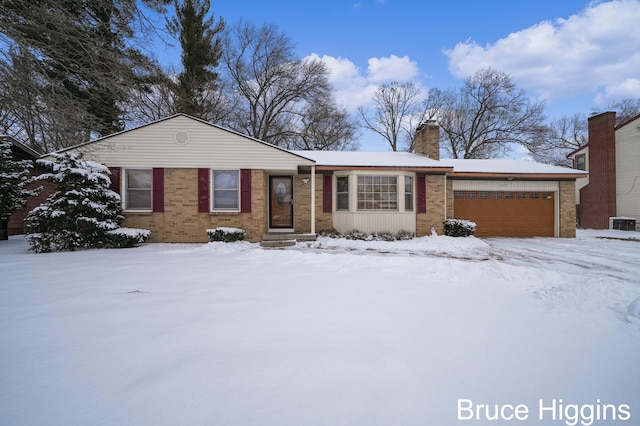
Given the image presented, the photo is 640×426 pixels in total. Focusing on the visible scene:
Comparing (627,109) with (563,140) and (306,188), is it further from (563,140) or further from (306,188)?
(306,188)

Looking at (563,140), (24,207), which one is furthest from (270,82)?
(563,140)

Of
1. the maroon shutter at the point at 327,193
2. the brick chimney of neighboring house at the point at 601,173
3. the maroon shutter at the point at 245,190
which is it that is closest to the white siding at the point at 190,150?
the maroon shutter at the point at 245,190

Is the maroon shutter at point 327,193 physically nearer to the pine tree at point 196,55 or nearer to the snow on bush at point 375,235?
the snow on bush at point 375,235

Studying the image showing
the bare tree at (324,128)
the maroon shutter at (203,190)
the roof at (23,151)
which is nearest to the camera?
the maroon shutter at (203,190)

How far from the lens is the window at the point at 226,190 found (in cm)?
1059

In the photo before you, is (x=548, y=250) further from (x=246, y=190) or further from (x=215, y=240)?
(x=215, y=240)

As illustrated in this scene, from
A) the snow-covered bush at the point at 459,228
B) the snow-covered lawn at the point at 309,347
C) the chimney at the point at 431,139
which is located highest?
the chimney at the point at 431,139

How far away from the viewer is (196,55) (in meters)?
19.9

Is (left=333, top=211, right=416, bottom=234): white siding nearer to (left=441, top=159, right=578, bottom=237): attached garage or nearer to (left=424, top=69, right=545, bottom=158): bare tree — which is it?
(left=441, top=159, right=578, bottom=237): attached garage

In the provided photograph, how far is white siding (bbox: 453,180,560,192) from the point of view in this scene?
44.5 feet

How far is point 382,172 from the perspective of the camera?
461 inches

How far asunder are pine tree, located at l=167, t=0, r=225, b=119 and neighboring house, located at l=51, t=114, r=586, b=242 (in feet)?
34.7

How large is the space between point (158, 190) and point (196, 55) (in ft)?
47.5

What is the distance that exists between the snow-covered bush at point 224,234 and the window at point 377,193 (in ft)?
16.9
